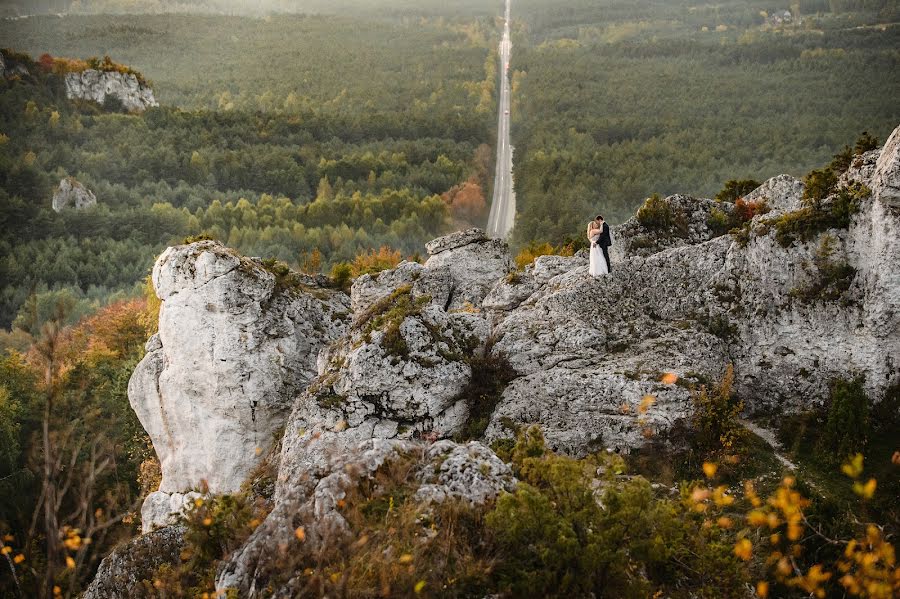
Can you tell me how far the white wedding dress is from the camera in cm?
Answer: 2125

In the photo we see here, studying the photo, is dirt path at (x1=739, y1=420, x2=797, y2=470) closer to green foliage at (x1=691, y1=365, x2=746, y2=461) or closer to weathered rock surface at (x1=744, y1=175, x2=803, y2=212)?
green foliage at (x1=691, y1=365, x2=746, y2=461)

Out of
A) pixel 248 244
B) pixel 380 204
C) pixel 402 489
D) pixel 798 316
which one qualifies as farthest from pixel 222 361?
pixel 380 204

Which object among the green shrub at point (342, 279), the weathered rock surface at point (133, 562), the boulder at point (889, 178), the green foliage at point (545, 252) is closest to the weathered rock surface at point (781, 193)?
the boulder at point (889, 178)

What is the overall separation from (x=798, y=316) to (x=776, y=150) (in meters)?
90.4

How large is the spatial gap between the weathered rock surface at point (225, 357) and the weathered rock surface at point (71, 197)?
3065 inches

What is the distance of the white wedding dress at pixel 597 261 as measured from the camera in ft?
69.7

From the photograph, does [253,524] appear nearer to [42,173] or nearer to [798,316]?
[798,316]

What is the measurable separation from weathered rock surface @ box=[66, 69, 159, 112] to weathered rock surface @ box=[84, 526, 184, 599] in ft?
387

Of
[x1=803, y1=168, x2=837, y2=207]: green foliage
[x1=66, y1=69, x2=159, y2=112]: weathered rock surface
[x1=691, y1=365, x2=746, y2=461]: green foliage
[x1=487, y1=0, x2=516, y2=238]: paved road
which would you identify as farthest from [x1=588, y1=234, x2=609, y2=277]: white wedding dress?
[x1=66, y1=69, x2=159, y2=112]: weathered rock surface

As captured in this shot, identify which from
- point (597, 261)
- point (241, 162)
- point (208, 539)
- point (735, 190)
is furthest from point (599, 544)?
point (241, 162)

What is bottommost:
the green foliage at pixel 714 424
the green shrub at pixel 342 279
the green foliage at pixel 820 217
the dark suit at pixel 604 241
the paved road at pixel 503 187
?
the paved road at pixel 503 187

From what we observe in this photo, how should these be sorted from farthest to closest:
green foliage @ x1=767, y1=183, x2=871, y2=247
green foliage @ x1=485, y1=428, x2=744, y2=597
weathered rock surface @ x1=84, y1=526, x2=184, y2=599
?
green foliage @ x1=767, y1=183, x2=871, y2=247 → weathered rock surface @ x1=84, y1=526, x2=184, y2=599 → green foliage @ x1=485, y1=428, x2=744, y2=597

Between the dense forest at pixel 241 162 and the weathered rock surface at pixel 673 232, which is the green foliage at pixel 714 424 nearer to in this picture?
the weathered rock surface at pixel 673 232

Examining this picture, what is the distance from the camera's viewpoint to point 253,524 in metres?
12.0
